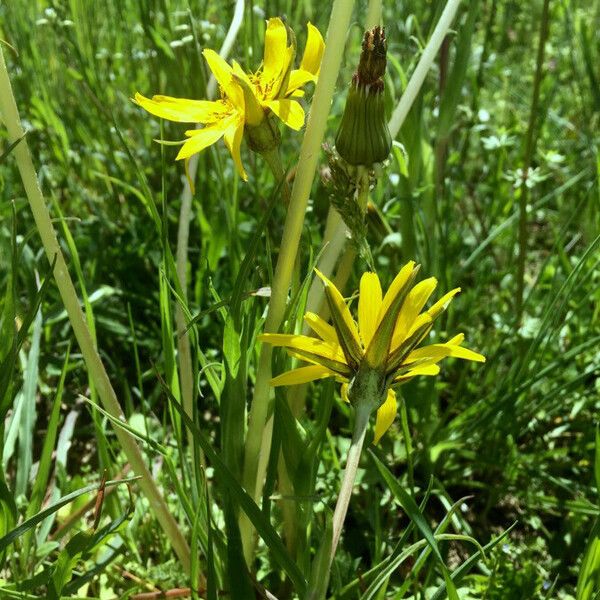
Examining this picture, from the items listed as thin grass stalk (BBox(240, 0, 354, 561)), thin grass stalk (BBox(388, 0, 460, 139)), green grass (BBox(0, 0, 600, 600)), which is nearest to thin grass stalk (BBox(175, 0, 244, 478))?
green grass (BBox(0, 0, 600, 600))

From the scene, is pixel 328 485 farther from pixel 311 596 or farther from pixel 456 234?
pixel 456 234

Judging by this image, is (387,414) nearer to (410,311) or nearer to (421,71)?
(410,311)

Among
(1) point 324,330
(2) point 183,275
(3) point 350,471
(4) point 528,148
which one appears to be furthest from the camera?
(4) point 528,148

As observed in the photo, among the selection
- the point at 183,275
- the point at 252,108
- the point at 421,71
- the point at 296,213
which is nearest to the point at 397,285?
the point at 296,213

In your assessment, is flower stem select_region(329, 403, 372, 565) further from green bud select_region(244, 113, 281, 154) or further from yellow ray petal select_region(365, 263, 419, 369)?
green bud select_region(244, 113, 281, 154)

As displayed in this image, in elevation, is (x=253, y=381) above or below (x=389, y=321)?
below

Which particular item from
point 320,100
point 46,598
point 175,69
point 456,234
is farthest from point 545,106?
point 46,598
